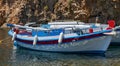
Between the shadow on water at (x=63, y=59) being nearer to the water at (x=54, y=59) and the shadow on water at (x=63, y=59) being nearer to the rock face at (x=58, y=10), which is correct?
the water at (x=54, y=59)

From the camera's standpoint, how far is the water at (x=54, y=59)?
26614mm

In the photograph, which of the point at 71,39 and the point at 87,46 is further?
the point at 87,46

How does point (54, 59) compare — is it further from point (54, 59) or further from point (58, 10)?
point (58, 10)

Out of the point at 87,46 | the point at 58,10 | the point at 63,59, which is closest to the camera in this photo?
the point at 63,59

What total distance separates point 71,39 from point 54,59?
10.5ft

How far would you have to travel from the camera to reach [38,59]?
95.4ft

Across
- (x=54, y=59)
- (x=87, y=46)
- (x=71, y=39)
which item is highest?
(x=71, y=39)

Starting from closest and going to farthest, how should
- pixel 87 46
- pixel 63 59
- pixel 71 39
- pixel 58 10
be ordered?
pixel 63 59, pixel 71 39, pixel 87 46, pixel 58 10

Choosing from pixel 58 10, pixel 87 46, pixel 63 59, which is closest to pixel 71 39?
pixel 87 46

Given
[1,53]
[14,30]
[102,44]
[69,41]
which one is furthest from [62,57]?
[14,30]

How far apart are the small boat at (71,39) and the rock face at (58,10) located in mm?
24573

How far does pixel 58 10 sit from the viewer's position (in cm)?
6034

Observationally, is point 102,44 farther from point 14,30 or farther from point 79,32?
point 14,30

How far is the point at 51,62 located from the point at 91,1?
32.4 meters
